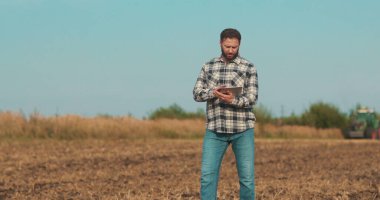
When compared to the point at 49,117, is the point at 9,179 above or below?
below

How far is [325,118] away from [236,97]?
4440cm

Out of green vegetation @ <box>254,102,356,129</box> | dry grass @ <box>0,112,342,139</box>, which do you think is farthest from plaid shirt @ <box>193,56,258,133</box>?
green vegetation @ <box>254,102,356,129</box>

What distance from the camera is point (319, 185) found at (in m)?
10.9

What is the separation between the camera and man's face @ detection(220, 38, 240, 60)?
246 inches

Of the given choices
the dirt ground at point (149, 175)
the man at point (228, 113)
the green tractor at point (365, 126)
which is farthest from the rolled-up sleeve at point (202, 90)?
the green tractor at point (365, 126)

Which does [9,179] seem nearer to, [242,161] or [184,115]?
[242,161]

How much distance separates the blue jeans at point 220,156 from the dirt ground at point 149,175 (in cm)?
284

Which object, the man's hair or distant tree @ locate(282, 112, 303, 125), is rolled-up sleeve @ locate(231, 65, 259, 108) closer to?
the man's hair

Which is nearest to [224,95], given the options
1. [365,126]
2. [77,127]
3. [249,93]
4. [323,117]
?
[249,93]

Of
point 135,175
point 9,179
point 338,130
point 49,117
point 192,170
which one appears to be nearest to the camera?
point 9,179

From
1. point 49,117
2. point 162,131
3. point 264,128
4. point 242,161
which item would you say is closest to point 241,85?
point 242,161

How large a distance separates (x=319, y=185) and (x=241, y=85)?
5074 mm

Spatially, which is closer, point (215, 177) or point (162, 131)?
point (215, 177)

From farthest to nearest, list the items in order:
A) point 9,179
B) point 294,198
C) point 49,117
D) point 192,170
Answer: point 49,117
point 192,170
point 9,179
point 294,198
